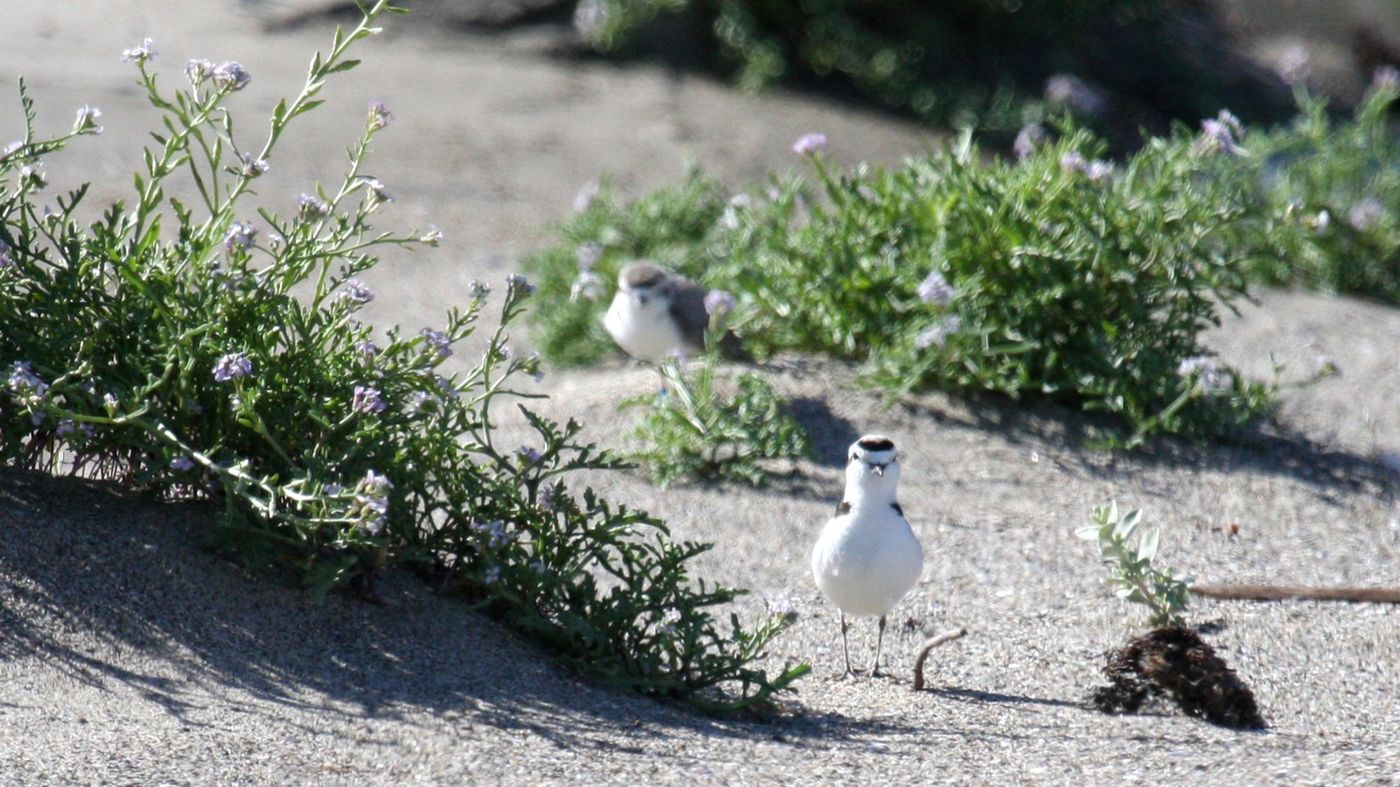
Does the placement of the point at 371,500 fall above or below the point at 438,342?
below

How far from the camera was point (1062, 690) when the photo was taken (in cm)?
402

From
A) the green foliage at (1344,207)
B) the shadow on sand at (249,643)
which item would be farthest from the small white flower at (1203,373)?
the shadow on sand at (249,643)

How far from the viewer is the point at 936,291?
5.71 metres

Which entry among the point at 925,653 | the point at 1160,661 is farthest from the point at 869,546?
the point at 1160,661

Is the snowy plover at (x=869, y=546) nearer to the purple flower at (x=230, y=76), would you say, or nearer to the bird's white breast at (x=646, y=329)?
the purple flower at (x=230, y=76)

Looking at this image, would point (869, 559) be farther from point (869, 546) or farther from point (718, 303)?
point (718, 303)

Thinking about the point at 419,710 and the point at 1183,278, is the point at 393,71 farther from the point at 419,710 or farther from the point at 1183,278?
the point at 419,710

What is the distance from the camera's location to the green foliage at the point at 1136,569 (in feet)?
13.1

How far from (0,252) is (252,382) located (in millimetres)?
626

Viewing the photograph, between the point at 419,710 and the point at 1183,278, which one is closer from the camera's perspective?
the point at 419,710

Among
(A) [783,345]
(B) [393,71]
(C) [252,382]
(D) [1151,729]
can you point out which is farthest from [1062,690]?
(B) [393,71]

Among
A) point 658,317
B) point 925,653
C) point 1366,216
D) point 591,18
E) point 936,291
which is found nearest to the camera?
point 925,653

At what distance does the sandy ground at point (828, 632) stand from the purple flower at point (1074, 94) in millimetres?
1778

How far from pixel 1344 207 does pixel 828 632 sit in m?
5.00
